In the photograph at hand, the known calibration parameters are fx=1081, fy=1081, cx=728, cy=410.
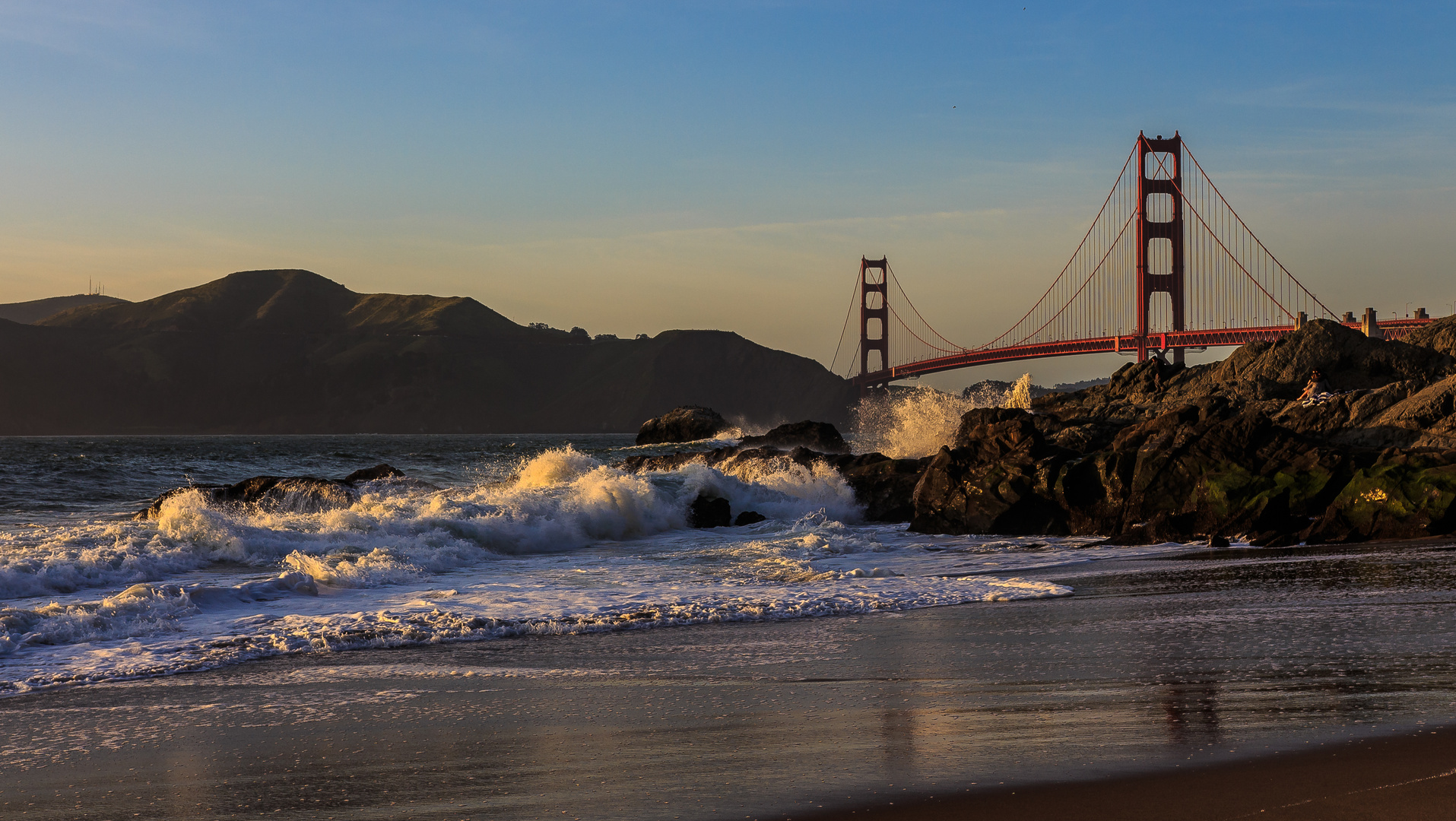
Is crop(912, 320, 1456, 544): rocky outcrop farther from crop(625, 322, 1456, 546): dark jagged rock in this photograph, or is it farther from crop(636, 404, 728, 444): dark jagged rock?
crop(636, 404, 728, 444): dark jagged rock

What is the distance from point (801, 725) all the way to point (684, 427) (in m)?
48.4

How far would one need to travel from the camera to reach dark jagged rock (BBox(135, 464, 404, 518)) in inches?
682

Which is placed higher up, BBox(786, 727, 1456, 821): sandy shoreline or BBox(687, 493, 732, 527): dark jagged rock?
BBox(786, 727, 1456, 821): sandy shoreline

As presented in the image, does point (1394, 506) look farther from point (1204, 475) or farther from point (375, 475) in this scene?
point (375, 475)

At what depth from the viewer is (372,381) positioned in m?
141

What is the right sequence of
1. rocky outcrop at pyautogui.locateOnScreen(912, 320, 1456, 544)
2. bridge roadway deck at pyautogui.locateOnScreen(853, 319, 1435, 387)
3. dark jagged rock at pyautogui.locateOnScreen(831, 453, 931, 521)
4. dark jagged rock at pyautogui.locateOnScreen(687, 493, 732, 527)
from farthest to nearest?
bridge roadway deck at pyautogui.locateOnScreen(853, 319, 1435, 387) → dark jagged rock at pyautogui.locateOnScreen(831, 453, 931, 521) → dark jagged rock at pyautogui.locateOnScreen(687, 493, 732, 527) → rocky outcrop at pyautogui.locateOnScreen(912, 320, 1456, 544)

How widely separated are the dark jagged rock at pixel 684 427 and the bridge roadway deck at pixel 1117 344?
11.1m

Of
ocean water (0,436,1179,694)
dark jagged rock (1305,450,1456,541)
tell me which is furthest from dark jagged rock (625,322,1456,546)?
ocean water (0,436,1179,694)

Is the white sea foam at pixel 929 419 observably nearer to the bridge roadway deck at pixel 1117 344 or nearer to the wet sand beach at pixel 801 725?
the bridge roadway deck at pixel 1117 344

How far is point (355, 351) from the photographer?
147 meters

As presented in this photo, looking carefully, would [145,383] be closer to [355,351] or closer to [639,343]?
[355,351]

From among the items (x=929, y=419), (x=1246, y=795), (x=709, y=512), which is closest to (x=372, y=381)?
(x=929, y=419)

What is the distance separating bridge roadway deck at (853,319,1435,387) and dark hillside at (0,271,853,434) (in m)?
63.9

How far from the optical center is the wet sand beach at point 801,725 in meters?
3.48
